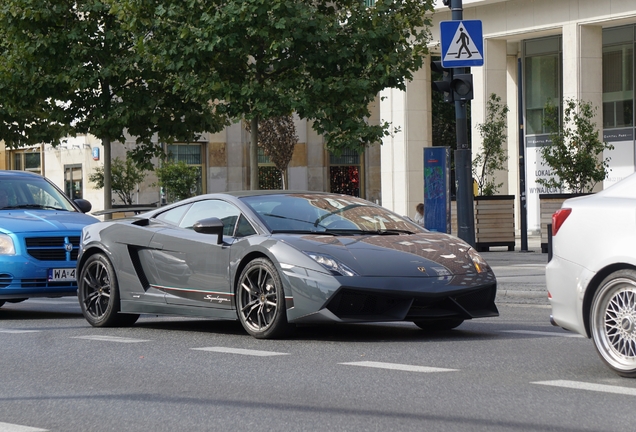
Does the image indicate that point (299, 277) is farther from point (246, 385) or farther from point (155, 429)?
point (155, 429)

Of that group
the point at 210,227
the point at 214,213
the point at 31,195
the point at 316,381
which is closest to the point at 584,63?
the point at 31,195

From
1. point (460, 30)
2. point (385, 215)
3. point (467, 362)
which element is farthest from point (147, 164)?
point (467, 362)

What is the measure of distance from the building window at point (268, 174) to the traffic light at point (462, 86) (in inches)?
1808

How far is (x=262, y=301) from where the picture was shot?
388 inches

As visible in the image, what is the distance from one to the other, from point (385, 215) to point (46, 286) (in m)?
4.34

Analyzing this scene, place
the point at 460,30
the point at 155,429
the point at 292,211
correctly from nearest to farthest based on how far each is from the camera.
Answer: the point at 155,429, the point at 292,211, the point at 460,30

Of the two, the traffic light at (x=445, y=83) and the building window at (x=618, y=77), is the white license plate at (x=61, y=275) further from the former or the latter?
the building window at (x=618, y=77)

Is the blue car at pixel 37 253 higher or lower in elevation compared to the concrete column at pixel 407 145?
lower

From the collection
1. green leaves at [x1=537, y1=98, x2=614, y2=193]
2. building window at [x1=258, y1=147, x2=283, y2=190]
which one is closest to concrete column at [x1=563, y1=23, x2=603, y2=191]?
green leaves at [x1=537, y1=98, x2=614, y2=193]

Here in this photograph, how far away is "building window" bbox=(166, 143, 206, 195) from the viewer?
59062mm

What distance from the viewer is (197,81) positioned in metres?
22.2

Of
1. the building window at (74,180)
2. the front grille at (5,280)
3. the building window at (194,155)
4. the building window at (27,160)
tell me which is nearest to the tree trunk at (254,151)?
the front grille at (5,280)

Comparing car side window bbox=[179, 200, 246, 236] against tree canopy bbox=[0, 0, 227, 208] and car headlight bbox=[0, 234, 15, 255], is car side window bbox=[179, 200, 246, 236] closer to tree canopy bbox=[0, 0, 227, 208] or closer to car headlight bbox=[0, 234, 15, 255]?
car headlight bbox=[0, 234, 15, 255]

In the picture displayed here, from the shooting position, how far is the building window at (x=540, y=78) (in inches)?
1561
